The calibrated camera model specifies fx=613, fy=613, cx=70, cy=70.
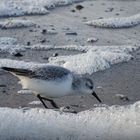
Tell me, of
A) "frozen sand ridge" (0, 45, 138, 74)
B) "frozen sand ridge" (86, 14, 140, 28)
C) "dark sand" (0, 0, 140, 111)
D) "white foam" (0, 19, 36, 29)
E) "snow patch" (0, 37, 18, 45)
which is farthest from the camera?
"frozen sand ridge" (86, 14, 140, 28)

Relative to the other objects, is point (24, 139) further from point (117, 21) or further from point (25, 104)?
point (117, 21)

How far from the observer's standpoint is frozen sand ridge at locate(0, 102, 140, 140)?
625 centimetres

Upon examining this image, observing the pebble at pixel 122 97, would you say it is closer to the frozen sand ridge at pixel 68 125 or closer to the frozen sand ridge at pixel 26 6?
the frozen sand ridge at pixel 68 125

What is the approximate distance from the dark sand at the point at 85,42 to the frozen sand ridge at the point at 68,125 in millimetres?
941

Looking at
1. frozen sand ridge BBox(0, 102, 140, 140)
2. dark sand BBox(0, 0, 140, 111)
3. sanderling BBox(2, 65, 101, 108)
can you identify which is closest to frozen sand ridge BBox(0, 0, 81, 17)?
dark sand BBox(0, 0, 140, 111)

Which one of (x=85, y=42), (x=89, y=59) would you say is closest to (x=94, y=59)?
(x=89, y=59)

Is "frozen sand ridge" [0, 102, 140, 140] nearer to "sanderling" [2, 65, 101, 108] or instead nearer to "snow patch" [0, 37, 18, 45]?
"sanderling" [2, 65, 101, 108]

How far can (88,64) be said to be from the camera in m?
8.95

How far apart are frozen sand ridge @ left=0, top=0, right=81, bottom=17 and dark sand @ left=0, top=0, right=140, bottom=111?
252 millimetres

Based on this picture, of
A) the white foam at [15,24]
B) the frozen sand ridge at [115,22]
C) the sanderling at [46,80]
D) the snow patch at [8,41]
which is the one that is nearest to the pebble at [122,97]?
the sanderling at [46,80]

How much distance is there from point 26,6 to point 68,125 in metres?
6.62

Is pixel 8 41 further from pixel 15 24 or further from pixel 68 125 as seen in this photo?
pixel 68 125

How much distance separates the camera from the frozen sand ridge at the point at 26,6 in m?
12.2

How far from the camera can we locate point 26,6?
12.6 metres
